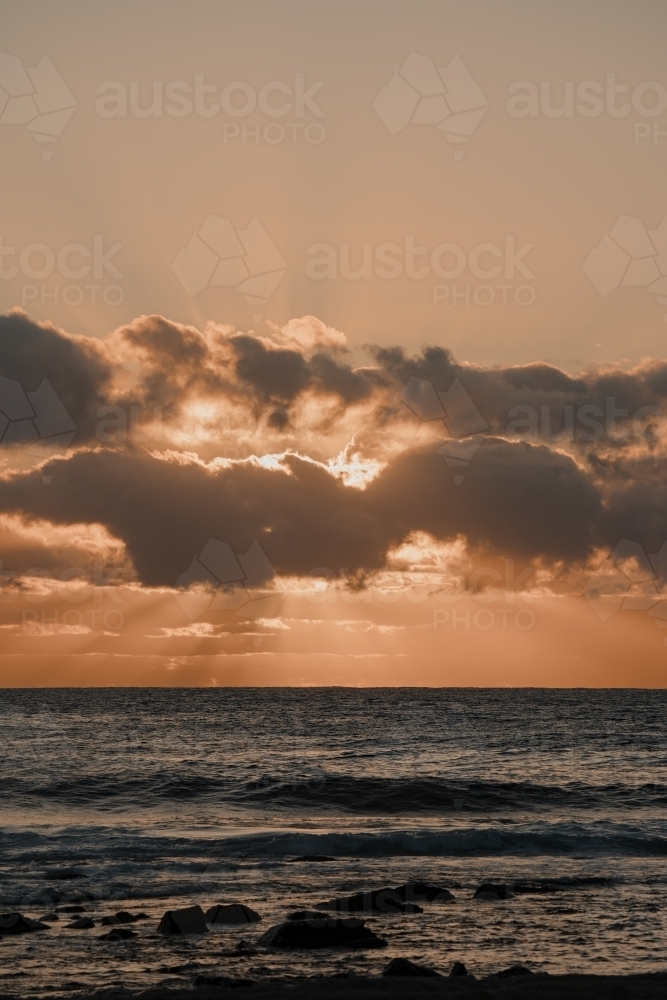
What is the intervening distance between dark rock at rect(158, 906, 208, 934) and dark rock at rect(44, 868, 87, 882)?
246 inches

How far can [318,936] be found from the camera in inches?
594

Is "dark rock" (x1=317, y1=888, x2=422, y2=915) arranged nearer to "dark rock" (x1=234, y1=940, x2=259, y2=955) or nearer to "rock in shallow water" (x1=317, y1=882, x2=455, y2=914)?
"rock in shallow water" (x1=317, y1=882, x2=455, y2=914)

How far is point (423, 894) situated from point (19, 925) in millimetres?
8021

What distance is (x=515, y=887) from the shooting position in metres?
19.9

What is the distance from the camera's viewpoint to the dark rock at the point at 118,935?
15.3 meters

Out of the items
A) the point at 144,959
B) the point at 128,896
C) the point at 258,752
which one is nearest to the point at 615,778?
the point at 258,752

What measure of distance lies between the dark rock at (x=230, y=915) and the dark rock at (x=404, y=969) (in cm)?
418

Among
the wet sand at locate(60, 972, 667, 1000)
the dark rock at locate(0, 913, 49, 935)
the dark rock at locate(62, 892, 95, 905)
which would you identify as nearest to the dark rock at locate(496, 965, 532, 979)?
the wet sand at locate(60, 972, 667, 1000)

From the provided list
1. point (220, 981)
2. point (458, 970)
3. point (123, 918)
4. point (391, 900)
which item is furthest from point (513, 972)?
point (123, 918)

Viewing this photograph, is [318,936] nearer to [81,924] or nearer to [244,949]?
[244,949]

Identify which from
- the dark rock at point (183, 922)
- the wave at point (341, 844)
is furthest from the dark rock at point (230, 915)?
the wave at point (341, 844)

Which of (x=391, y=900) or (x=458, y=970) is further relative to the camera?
(x=391, y=900)

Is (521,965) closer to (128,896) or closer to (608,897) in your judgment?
(608,897)

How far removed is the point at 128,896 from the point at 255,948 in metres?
5.78
